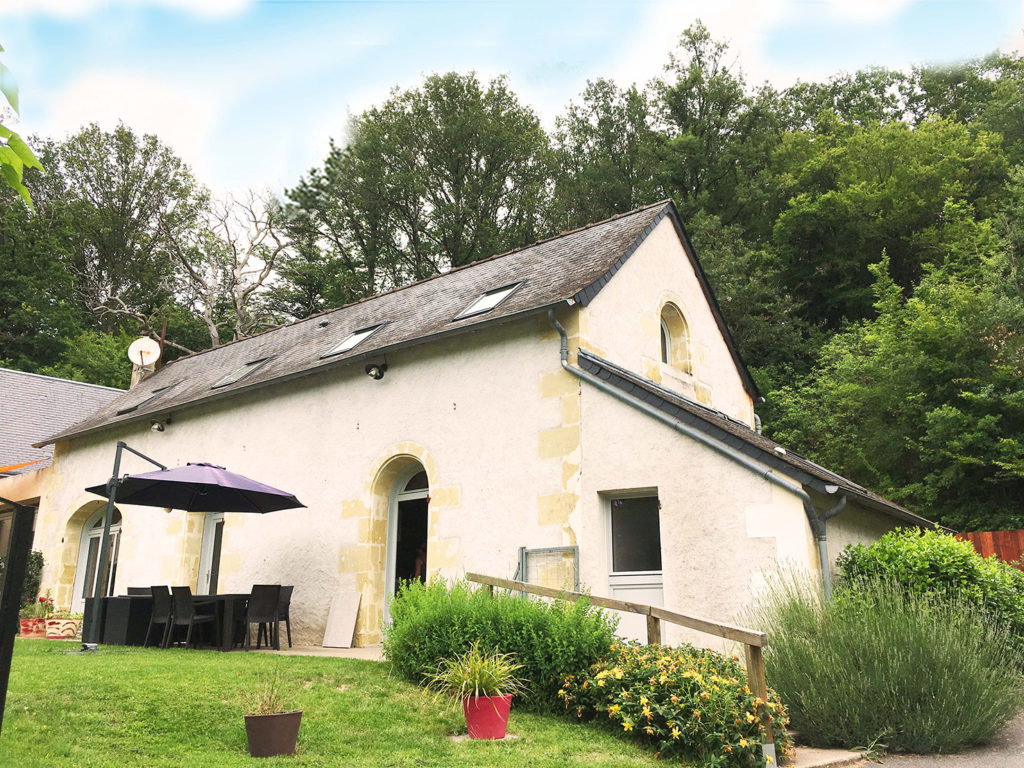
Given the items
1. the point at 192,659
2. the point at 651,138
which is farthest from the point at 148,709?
the point at 651,138

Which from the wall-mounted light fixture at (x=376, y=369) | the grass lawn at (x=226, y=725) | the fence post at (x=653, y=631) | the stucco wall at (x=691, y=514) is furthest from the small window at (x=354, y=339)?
the fence post at (x=653, y=631)

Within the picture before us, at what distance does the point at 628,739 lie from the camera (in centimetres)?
594

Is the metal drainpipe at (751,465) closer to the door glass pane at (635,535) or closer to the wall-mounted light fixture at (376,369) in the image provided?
the door glass pane at (635,535)

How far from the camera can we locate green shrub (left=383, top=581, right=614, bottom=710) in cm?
666

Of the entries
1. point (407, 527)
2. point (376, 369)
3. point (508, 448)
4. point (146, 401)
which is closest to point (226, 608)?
point (407, 527)

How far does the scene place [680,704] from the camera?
581 cm

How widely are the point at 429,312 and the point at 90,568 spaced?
1038 cm

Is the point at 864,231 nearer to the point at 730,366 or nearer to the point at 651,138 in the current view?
the point at 651,138

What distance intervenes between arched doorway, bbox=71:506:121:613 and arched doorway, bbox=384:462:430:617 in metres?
7.63

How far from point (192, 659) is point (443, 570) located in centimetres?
332

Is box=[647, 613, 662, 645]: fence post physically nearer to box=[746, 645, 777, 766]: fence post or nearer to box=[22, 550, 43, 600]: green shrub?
box=[746, 645, 777, 766]: fence post

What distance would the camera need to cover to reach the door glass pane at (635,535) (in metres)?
9.28

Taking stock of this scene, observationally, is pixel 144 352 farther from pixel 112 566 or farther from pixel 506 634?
pixel 506 634

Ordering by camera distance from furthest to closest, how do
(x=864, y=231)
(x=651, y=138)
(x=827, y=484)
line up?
(x=651, y=138), (x=864, y=231), (x=827, y=484)
